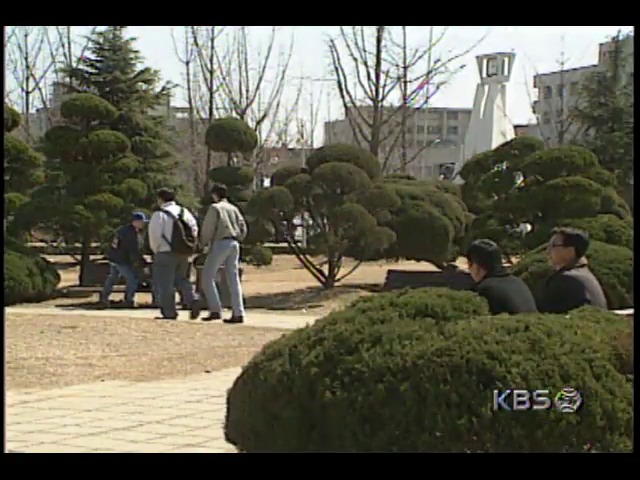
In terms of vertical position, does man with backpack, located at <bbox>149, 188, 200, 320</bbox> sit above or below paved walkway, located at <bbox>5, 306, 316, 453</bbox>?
above

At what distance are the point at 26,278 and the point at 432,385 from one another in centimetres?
1280

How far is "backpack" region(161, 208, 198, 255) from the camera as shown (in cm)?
1180

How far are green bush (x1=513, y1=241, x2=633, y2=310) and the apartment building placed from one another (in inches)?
691

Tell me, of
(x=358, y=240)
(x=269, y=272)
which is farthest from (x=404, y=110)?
(x=358, y=240)

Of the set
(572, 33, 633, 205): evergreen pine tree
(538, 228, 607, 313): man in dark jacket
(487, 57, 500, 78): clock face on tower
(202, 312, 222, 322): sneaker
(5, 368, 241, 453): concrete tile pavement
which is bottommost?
(5, 368, 241, 453): concrete tile pavement

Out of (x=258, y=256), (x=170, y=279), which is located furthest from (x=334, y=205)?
(x=170, y=279)

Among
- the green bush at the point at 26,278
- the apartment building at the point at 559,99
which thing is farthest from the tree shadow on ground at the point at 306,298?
the apartment building at the point at 559,99

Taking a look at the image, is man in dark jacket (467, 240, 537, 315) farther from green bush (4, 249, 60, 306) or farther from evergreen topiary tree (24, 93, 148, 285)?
evergreen topiary tree (24, 93, 148, 285)

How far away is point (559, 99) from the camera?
35781mm

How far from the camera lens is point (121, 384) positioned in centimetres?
831

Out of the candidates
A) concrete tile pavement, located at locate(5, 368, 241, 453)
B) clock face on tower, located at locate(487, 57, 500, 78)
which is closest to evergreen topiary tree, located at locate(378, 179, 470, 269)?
clock face on tower, located at locate(487, 57, 500, 78)

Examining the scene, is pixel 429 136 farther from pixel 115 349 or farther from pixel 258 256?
pixel 115 349

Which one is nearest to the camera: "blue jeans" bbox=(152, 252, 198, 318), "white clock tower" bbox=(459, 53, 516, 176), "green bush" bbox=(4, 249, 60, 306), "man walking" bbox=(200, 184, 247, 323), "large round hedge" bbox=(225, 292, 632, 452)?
"large round hedge" bbox=(225, 292, 632, 452)
